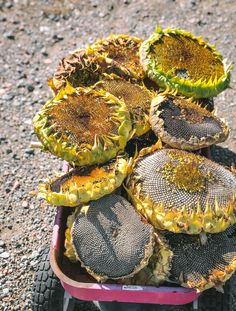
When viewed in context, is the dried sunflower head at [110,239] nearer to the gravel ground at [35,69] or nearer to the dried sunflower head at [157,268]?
the dried sunflower head at [157,268]

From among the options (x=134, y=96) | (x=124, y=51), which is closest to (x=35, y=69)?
(x=124, y=51)

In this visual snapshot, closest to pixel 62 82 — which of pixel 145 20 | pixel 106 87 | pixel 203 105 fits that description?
pixel 106 87

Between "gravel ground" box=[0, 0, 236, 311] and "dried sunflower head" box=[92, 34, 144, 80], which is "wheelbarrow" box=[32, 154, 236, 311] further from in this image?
"dried sunflower head" box=[92, 34, 144, 80]

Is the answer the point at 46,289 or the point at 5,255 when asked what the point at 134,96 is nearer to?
the point at 46,289

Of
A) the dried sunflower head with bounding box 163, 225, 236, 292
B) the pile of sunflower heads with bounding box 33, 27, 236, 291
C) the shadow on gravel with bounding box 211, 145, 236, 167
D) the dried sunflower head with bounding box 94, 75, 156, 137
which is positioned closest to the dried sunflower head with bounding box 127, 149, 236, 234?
the pile of sunflower heads with bounding box 33, 27, 236, 291

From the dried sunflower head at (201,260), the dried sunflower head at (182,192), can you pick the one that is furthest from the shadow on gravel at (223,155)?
the dried sunflower head at (201,260)

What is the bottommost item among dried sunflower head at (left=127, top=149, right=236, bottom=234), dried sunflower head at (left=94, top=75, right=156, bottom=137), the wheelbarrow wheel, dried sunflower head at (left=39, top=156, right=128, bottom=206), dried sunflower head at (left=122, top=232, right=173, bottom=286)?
the wheelbarrow wheel
